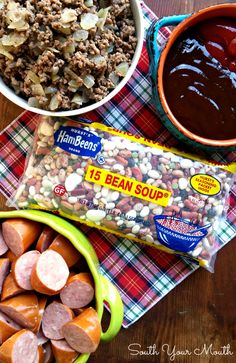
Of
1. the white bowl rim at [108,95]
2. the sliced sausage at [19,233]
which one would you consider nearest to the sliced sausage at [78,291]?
the sliced sausage at [19,233]

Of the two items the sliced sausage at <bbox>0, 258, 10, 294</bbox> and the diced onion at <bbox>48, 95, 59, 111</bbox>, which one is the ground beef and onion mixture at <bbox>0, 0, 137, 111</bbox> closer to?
the diced onion at <bbox>48, 95, 59, 111</bbox>

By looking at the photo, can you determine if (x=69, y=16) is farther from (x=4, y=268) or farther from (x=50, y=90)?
(x=4, y=268)

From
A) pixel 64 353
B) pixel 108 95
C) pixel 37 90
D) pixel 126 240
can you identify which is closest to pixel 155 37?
pixel 108 95

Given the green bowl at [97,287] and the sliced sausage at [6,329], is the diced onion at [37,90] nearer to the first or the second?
the green bowl at [97,287]

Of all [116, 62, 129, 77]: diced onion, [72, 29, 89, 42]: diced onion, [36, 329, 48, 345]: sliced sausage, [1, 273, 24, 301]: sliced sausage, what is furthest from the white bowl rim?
[36, 329, 48, 345]: sliced sausage

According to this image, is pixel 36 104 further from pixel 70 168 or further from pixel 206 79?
pixel 206 79

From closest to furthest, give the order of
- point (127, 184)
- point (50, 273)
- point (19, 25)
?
point (19, 25), point (50, 273), point (127, 184)
